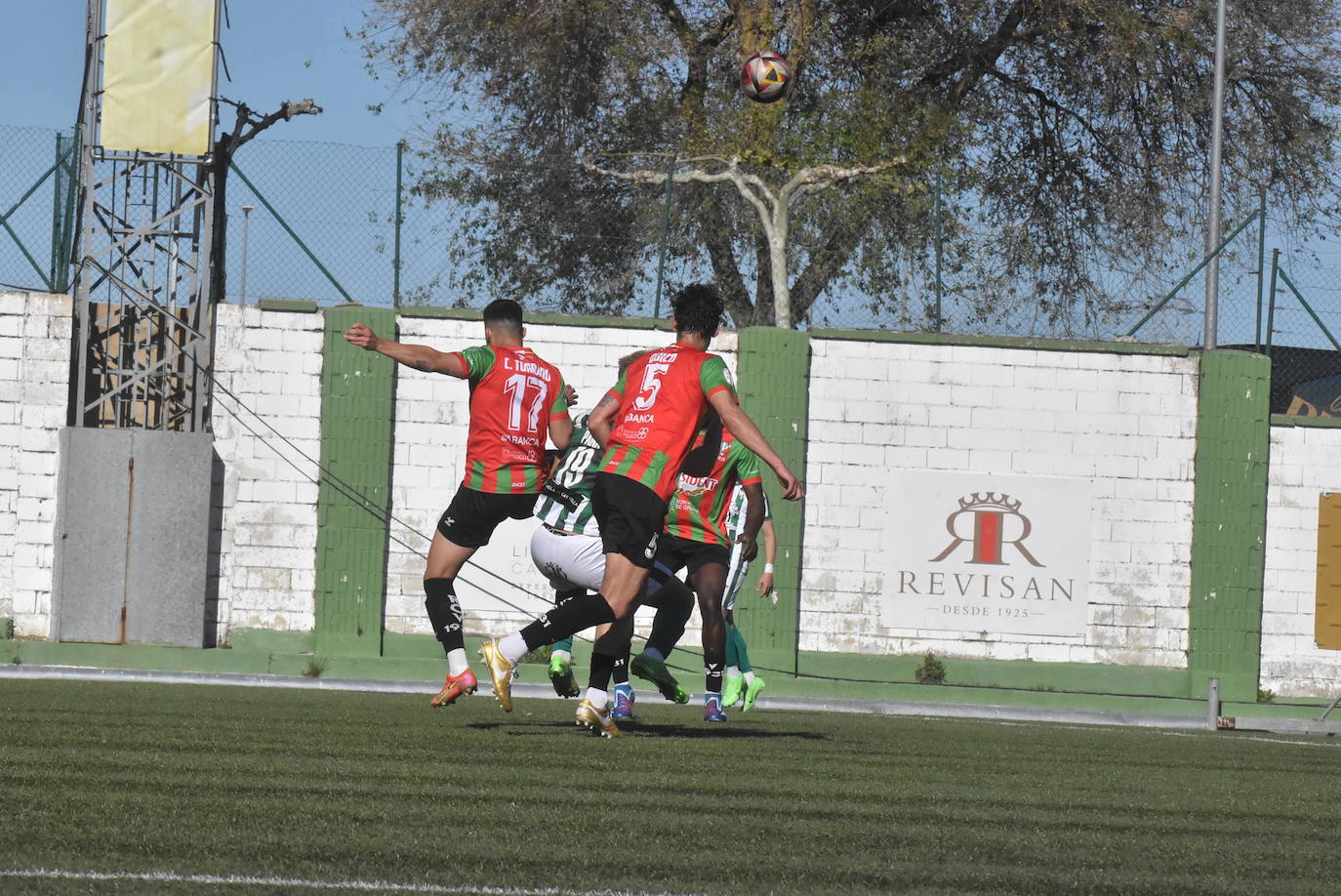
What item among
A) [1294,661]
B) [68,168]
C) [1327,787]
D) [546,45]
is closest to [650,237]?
[546,45]

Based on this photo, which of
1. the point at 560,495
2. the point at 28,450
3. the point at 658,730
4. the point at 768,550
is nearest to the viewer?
the point at 658,730

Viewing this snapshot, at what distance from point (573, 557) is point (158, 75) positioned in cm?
1127

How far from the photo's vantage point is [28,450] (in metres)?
17.4

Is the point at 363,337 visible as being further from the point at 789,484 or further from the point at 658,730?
the point at 658,730

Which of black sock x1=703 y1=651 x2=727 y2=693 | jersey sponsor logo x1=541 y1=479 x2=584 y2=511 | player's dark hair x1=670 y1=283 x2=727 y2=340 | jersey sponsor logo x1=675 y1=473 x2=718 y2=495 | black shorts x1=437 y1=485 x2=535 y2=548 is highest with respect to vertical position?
player's dark hair x1=670 y1=283 x2=727 y2=340

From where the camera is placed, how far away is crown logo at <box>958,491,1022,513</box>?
18156 mm

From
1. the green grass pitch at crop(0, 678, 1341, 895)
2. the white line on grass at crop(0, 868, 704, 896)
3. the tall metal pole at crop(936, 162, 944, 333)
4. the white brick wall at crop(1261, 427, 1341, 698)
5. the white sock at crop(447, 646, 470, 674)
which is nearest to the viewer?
the white line on grass at crop(0, 868, 704, 896)

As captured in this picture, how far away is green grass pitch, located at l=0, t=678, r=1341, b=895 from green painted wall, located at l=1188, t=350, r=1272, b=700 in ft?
33.5

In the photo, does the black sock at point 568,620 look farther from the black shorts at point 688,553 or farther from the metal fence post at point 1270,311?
the metal fence post at point 1270,311

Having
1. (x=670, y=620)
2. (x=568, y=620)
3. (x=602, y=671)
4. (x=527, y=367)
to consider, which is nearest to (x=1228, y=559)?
(x=670, y=620)

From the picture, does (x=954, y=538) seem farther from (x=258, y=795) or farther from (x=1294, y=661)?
(x=258, y=795)

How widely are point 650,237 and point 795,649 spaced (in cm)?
522

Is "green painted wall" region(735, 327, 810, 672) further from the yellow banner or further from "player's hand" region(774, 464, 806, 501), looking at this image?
"player's hand" region(774, 464, 806, 501)

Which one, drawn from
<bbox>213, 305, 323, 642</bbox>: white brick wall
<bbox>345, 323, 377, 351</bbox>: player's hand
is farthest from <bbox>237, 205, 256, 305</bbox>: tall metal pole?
<bbox>345, 323, 377, 351</bbox>: player's hand
